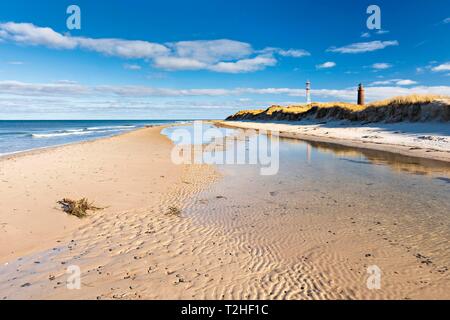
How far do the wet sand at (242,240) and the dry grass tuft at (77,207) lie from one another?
0.89ft

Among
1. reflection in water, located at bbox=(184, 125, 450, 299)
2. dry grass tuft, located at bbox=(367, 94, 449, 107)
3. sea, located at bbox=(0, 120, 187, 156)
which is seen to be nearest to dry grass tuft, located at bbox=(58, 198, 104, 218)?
reflection in water, located at bbox=(184, 125, 450, 299)

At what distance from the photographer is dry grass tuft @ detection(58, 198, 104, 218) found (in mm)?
8250

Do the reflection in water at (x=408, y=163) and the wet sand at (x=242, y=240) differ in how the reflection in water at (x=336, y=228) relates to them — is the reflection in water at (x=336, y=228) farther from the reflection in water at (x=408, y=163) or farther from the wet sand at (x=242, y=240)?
the reflection in water at (x=408, y=163)

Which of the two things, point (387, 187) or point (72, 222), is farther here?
point (387, 187)

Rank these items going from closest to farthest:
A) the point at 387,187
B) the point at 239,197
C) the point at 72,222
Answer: the point at 72,222 < the point at 239,197 < the point at 387,187

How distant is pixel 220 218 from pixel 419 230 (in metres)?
5.11

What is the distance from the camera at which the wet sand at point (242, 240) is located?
4781 mm

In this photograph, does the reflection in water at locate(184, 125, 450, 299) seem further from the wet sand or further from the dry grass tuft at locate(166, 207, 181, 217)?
the dry grass tuft at locate(166, 207, 181, 217)

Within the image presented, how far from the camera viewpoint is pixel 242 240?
672cm

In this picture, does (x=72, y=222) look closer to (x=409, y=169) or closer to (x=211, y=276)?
(x=211, y=276)

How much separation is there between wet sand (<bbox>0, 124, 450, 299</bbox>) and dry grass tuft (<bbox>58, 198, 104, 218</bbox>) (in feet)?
0.89

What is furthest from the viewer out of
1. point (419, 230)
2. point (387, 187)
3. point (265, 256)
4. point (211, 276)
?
point (387, 187)

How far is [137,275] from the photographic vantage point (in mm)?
5156
